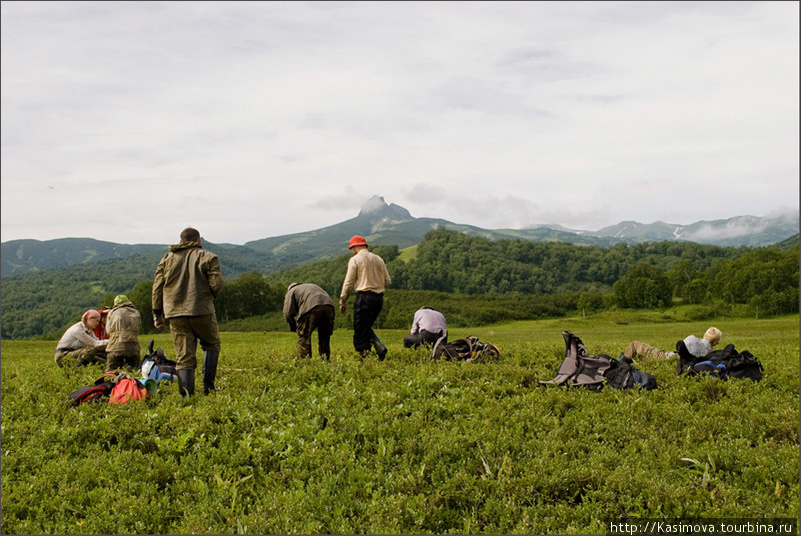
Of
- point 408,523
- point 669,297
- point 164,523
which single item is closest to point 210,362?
point 164,523

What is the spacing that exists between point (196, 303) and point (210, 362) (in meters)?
1.31

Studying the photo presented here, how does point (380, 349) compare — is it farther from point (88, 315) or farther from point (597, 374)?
point (88, 315)

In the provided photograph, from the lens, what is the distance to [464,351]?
1312 cm

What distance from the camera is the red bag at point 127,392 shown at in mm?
8992

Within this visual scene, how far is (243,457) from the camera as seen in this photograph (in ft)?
22.3

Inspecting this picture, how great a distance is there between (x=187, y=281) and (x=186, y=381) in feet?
6.51

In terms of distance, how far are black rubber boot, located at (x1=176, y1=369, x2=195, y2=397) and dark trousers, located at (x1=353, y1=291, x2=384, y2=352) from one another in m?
4.33

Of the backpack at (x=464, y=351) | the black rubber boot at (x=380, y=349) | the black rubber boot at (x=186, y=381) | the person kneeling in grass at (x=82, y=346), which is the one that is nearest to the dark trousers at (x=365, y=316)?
the black rubber boot at (x=380, y=349)

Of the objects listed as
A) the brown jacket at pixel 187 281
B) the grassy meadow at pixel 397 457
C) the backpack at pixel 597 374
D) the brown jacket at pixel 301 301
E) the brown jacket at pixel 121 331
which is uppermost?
the brown jacket at pixel 187 281

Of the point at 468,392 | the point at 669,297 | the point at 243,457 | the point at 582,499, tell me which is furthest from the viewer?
the point at 669,297

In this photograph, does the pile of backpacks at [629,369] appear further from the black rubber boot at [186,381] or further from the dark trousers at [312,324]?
the black rubber boot at [186,381]

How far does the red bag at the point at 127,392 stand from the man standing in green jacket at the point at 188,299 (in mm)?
703

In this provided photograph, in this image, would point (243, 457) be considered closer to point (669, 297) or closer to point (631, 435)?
point (631, 435)

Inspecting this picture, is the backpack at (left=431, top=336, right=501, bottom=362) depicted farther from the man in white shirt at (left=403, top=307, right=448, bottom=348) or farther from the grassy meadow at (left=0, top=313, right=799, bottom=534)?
the grassy meadow at (left=0, top=313, right=799, bottom=534)
